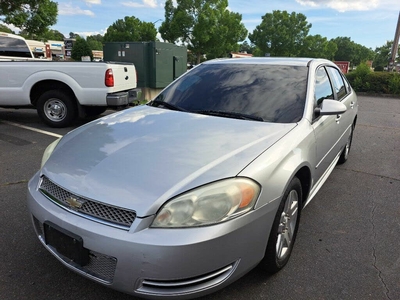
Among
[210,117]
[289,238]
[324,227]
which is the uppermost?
[210,117]

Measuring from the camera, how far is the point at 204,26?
30.4m

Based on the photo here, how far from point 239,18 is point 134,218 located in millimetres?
34141

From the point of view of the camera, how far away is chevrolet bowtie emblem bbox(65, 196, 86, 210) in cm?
184

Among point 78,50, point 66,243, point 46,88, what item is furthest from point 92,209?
point 78,50

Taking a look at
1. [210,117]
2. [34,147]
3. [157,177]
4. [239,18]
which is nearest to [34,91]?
[34,147]

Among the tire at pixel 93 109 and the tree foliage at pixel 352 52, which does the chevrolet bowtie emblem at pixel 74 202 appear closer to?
the tire at pixel 93 109

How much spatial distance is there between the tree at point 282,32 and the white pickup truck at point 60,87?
34.7m

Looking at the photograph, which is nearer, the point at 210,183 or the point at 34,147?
the point at 210,183

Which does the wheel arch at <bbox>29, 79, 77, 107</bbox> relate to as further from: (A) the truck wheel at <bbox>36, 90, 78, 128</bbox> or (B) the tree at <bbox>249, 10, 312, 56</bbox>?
(B) the tree at <bbox>249, 10, 312, 56</bbox>

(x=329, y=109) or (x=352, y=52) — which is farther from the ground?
(x=352, y=52)

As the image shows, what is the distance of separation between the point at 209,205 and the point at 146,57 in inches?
402

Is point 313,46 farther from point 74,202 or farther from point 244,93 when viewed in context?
point 74,202

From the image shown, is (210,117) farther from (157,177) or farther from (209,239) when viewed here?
(209,239)

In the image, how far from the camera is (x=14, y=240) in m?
2.63
